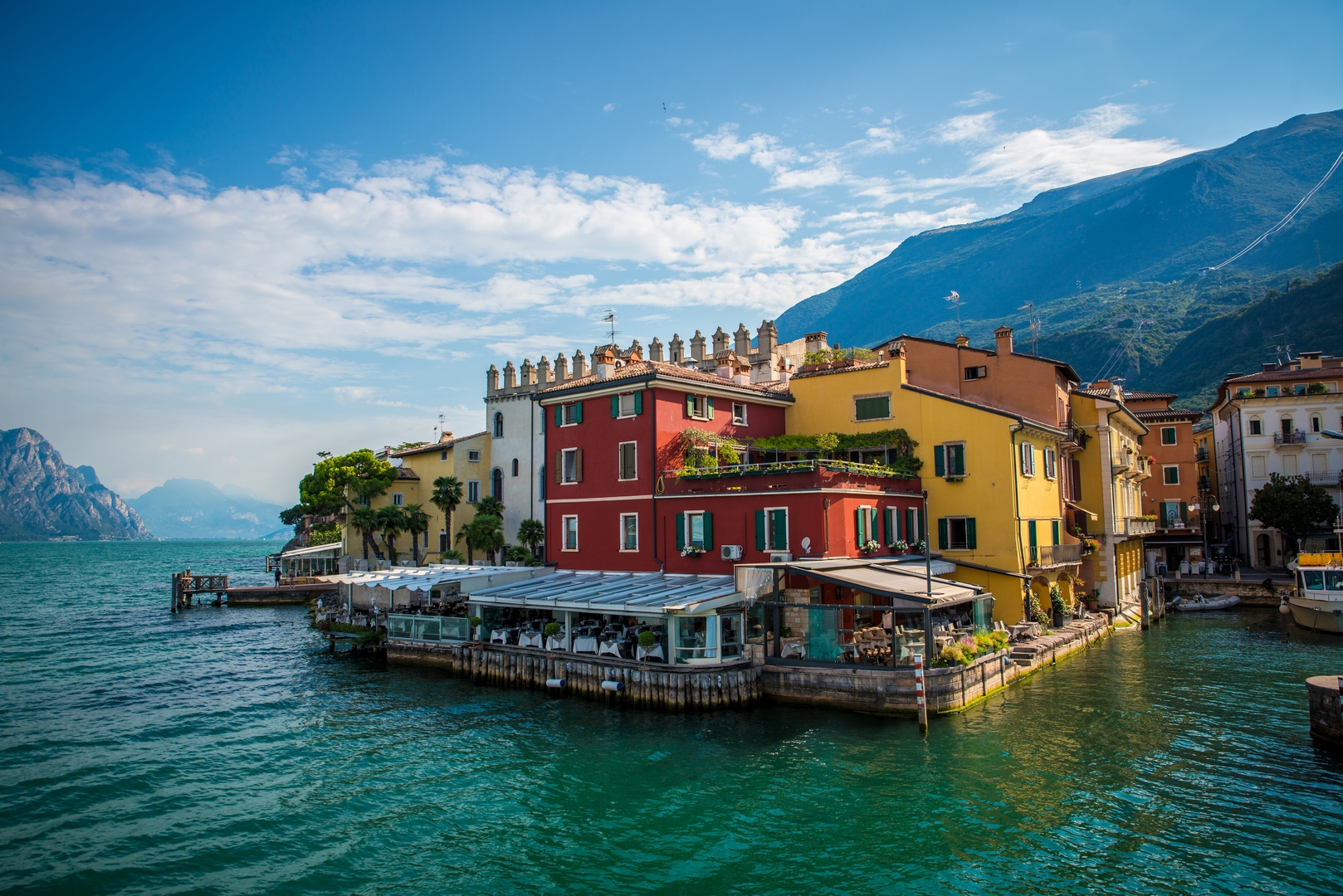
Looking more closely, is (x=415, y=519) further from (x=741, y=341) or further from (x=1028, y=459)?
(x=1028, y=459)

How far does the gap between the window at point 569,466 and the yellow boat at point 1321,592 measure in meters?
36.7

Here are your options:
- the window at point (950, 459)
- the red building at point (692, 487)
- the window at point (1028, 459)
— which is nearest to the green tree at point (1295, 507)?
the window at point (1028, 459)

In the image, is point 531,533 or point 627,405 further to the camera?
point 531,533

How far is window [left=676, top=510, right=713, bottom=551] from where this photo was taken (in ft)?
101

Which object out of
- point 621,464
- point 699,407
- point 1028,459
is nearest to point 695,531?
point 621,464

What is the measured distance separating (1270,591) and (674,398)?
43.9m

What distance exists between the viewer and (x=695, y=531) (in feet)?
103

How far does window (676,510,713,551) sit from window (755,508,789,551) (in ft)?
6.99

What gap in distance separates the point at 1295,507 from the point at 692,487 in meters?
47.9

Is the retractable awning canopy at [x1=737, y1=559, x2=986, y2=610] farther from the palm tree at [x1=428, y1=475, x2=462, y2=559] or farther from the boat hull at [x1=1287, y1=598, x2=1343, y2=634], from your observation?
the palm tree at [x1=428, y1=475, x2=462, y2=559]

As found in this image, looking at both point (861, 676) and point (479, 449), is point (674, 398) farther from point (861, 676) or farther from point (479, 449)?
point (479, 449)

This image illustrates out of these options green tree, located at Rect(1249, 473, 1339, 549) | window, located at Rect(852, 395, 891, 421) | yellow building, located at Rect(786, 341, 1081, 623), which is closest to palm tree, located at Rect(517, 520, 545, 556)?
yellow building, located at Rect(786, 341, 1081, 623)

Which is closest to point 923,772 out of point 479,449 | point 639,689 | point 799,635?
point 799,635

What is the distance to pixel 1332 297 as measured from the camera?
100812 millimetres
